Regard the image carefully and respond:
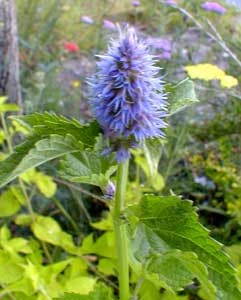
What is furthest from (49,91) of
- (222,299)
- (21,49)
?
(222,299)

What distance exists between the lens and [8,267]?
1.14 meters

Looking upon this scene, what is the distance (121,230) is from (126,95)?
21cm

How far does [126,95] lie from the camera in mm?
709

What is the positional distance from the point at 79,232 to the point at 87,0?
9.55 feet

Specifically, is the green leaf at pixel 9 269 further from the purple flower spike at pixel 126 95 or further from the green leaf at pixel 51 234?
the purple flower spike at pixel 126 95

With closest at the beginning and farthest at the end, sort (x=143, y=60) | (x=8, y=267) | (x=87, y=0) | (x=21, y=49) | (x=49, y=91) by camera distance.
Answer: (x=143, y=60) → (x=8, y=267) → (x=49, y=91) → (x=21, y=49) → (x=87, y=0)

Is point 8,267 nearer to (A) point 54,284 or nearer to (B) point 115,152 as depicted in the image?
(A) point 54,284

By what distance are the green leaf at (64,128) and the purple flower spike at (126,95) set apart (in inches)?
1.1

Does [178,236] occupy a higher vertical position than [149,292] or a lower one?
higher

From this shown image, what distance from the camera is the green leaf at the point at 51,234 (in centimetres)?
144

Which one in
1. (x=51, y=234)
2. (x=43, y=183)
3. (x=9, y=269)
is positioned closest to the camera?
(x=9, y=269)

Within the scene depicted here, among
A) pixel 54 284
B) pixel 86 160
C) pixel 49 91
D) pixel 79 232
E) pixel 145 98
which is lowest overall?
pixel 79 232

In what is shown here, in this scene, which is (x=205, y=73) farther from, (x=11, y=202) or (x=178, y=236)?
(x=178, y=236)

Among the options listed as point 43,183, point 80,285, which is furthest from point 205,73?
point 80,285
